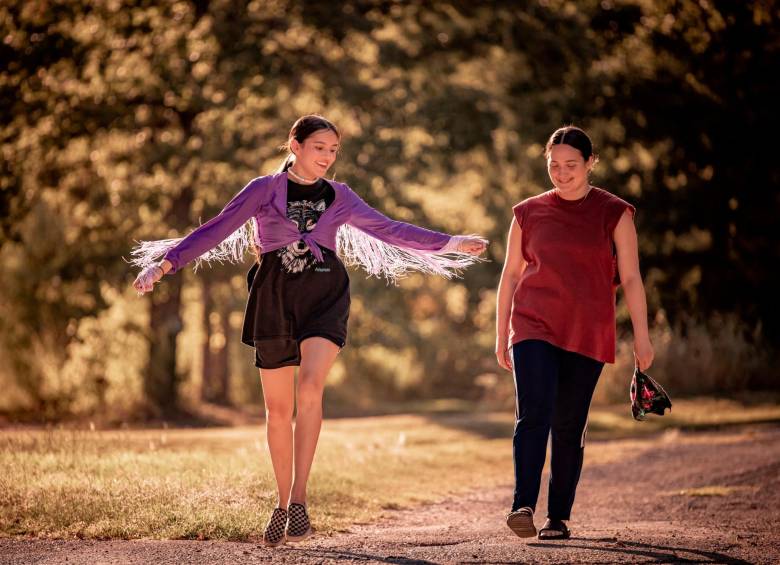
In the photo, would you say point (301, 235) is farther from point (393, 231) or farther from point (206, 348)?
point (206, 348)

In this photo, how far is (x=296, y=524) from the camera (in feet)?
20.2

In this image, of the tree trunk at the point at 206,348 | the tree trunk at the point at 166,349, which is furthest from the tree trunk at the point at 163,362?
the tree trunk at the point at 206,348

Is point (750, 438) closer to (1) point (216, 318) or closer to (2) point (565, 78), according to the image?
(2) point (565, 78)

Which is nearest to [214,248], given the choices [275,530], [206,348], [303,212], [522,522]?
[303,212]

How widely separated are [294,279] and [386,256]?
3.06 ft

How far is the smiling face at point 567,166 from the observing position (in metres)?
6.31

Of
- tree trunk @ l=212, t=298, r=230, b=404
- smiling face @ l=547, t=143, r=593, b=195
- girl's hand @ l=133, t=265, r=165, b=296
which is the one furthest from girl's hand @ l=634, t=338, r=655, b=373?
tree trunk @ l=212, t=298, r=230, b=404

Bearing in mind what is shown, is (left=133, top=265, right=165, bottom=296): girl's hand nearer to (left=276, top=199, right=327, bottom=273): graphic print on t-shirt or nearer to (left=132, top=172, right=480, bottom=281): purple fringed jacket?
(left=132, top=172, right=480, bottom=281): purple fringed jacket

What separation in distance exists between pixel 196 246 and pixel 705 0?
1580cm

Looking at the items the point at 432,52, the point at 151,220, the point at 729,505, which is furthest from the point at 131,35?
the point at 729,505

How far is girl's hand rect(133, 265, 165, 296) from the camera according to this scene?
6129 millimetres

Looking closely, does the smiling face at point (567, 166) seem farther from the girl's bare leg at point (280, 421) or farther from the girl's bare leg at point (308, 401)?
the girl's bare leg at point (280, 421)

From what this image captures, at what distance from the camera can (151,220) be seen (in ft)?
66.1

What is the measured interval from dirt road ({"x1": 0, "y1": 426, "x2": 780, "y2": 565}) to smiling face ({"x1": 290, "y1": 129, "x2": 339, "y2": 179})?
2.01 metres
